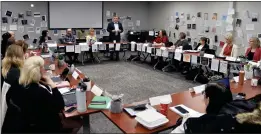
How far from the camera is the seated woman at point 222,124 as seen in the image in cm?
174

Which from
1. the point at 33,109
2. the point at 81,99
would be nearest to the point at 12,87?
the point at 33,109

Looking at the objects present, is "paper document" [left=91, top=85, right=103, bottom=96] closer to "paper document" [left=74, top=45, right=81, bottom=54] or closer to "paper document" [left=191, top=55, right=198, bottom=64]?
"paper document" [left=191, top=55, right=198, bottom=64]

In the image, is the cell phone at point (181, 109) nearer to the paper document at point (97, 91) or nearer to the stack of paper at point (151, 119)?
the stack of paper at point (151, 119)

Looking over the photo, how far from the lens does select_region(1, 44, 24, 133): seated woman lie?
2.12m

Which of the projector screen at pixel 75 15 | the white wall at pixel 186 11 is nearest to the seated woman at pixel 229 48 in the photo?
the white wall at pixel 186 11

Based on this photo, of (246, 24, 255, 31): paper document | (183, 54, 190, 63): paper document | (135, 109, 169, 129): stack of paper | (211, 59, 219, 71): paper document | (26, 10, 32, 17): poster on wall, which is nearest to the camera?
(135, 109, 169, 129): stack of paper

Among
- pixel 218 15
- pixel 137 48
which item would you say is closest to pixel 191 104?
pixel 137 48

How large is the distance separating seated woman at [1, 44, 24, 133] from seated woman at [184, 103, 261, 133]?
1418 millimetres

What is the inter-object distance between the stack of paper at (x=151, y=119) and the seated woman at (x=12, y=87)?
1.02 metres

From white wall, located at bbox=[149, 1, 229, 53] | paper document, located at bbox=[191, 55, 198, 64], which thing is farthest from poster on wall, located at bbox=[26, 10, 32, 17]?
paper document, located at bbox=[191, 55, 198, 64]

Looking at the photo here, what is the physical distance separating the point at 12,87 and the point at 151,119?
4.16ft

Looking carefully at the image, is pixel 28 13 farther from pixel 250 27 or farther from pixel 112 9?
pixel 250 27

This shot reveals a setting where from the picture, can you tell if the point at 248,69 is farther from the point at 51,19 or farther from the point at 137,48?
the point at 51,19

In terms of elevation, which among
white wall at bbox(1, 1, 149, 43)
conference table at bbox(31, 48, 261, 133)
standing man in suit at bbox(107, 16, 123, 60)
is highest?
white wall at bbox(1, 1, 149, 43)
